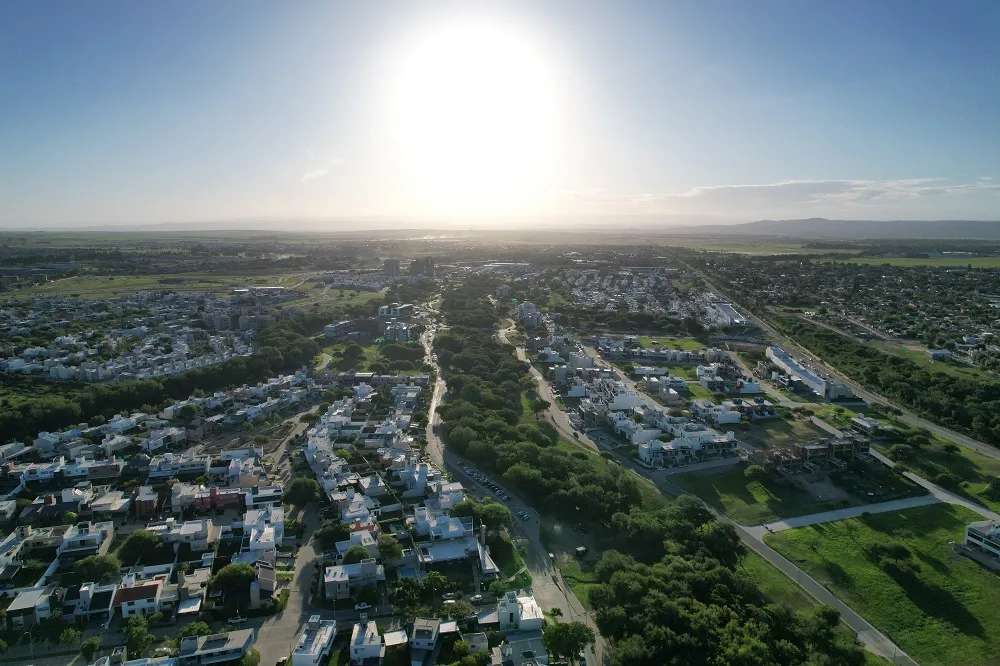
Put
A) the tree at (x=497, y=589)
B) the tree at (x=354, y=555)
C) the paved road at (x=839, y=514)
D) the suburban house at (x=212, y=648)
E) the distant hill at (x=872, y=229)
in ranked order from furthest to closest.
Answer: the distant hill at (x=872, y=229)
the paved road at (x=839, y=514)
the tree at (x=354, y=555)
the tree at (x=497, y=589)
the suburban house at (x=212, y=648)

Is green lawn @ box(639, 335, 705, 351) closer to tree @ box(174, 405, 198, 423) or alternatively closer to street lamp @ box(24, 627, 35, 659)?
tree @ box(174, 405, 198, 423)

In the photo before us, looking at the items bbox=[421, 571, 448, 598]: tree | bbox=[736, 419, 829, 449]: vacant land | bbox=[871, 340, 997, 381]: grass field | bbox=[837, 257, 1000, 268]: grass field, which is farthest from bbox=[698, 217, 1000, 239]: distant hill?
bbox=[421, 571, 448, 598]: tree

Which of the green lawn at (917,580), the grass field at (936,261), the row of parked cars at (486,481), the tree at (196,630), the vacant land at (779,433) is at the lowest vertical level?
the green lawn at (917,580)

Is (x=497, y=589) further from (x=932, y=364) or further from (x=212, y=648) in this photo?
(x=932, y=364)

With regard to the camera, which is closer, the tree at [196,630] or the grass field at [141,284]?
the tree at [196,630]

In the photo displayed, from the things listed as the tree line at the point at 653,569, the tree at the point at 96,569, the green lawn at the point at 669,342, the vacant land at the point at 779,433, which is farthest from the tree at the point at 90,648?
the green lawn at the point at 669,342

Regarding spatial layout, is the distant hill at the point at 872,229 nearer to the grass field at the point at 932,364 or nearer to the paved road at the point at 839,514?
the grass field at the point at 932,364

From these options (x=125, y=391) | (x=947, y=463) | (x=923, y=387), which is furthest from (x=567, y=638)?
(x=923, y=387)
